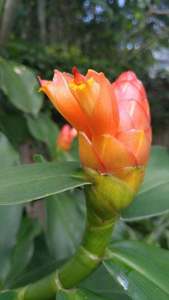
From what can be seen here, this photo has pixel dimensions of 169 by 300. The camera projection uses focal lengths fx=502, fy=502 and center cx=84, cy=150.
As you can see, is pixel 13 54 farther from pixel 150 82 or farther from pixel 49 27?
pixel 150 82

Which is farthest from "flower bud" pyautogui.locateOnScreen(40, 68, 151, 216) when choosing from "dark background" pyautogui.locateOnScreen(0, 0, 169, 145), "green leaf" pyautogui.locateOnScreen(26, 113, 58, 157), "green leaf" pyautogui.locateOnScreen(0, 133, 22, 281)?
"dark background" pyautogui.locateOnScreen(0, 0, 169, 145)

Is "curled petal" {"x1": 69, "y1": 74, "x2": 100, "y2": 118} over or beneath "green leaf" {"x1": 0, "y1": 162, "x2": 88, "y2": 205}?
over

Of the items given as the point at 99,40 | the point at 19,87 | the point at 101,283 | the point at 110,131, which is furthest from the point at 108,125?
the point at 99,40

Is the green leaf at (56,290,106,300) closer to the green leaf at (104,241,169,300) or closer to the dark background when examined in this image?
the green leaf at (104,241,169,300)

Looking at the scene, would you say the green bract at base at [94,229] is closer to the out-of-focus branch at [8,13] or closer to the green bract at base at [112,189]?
the green bract at base at [112,189]

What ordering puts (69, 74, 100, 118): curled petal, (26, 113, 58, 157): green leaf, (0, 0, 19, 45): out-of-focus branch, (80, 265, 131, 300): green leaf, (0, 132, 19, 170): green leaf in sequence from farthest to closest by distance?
(26, 113, 58, 157): green leaf, (0, 0, 19, 45): out-of-focus branch, (0, 132, 19, 170): green leaf, (80, 265, 131, 300): green leaf, (69, 74, 100, 118): curled petal

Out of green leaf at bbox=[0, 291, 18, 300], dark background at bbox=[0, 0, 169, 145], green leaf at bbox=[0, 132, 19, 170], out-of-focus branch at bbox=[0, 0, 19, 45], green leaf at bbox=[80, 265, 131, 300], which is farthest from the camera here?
dark background at bbox=[0, 0, 169, 145]
